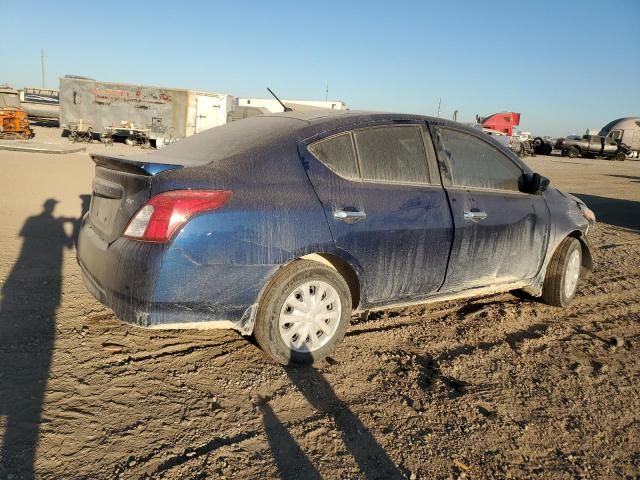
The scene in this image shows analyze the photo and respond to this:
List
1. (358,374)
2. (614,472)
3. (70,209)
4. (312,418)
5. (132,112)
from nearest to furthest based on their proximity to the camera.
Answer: (614,472), (312,418), (358,374), (70,209), (132,112)

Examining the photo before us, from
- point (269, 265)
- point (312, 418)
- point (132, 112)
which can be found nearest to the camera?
point (312, 418)

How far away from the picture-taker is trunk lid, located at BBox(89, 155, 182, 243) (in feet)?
9.48

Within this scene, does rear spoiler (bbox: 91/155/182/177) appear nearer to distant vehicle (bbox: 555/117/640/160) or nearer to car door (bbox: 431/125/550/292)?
car door (bbox: 431/125/550/292)

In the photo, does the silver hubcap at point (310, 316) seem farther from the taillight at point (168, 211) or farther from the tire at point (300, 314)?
the taillight at point (168, 211)

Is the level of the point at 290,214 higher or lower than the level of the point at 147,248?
higher

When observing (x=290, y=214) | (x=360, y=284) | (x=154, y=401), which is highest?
(x=290, y=214)

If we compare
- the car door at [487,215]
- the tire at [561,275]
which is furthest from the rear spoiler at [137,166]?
the tire at [561,275]

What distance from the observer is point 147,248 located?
2.79 meters

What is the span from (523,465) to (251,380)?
1560mm

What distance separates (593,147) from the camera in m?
39.6

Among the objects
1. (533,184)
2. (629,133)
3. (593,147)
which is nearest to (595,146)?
(593,147)

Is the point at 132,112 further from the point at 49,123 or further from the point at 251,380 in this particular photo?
the point at 251,380

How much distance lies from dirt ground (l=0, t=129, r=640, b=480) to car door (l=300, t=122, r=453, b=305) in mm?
559

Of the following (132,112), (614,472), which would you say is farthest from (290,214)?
(132,112)
